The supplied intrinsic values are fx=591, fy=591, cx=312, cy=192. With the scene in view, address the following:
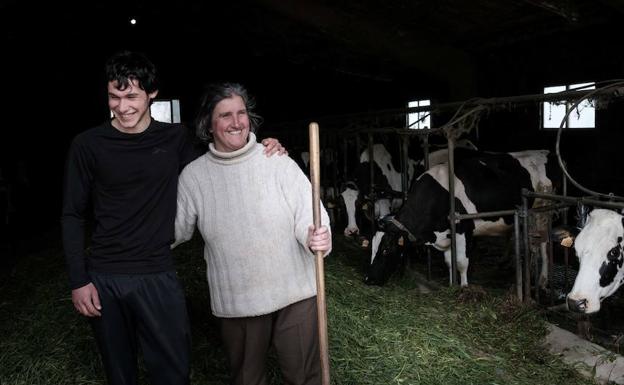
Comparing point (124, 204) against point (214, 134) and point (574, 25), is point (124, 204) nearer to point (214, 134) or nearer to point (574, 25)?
point (214, 134)

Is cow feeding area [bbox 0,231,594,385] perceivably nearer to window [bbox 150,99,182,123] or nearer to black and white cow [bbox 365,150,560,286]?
black and white cow [bbox 365,150,560,286]

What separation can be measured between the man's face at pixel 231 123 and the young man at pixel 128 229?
144 mm

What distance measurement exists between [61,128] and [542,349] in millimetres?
14604

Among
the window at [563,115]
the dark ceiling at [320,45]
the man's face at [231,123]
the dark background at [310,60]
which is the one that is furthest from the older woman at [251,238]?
the window at [563,115]

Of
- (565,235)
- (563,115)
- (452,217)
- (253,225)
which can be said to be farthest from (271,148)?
(563,115)

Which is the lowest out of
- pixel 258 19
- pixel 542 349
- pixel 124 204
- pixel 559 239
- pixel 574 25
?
pixel 542 349

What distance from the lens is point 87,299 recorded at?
235 centimetres

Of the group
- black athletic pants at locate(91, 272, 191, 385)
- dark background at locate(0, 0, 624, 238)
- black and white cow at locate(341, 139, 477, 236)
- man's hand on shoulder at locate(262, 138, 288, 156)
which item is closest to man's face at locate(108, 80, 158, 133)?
man's hand on shoulder at locate(262, 138, 288, 156)

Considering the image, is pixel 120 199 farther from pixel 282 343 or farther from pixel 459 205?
pixel 459 205

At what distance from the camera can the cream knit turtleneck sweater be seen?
2320mm

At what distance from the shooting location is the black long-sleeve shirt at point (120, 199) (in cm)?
235

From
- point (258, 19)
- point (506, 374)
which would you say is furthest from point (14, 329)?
point (258, 19)

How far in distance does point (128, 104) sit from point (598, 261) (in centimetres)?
355

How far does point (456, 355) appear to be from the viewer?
3770mm
